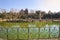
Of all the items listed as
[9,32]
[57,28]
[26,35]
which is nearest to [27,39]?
[26,35]

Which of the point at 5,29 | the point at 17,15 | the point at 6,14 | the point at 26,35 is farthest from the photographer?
the point at 17,15

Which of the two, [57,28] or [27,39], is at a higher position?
[57,28]

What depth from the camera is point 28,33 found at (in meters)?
9.20

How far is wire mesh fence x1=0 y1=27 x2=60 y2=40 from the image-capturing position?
9.20 m

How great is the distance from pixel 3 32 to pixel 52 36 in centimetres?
275

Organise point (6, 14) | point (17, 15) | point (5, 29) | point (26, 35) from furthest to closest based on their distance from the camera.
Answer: point (17, 15) < point (6, 14) < point (26, 35) < point (5, 29)

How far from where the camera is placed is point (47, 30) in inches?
372

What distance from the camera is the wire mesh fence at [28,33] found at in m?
9.20

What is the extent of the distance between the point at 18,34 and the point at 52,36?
1916mm

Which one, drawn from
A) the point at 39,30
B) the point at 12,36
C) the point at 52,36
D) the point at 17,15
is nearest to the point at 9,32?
the point at 12,36

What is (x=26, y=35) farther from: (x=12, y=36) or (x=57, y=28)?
(x=57, y=28)

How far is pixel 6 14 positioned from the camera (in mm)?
35750

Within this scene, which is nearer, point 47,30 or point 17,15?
point 47,30

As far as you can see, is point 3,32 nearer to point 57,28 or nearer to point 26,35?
point 26,35
